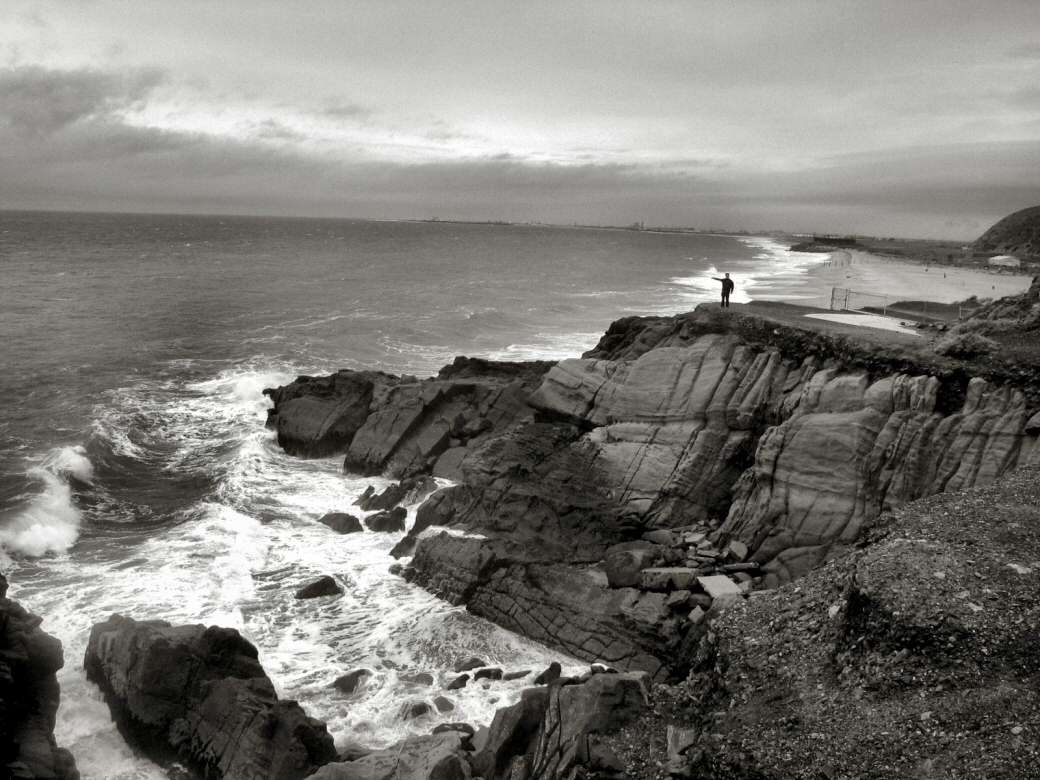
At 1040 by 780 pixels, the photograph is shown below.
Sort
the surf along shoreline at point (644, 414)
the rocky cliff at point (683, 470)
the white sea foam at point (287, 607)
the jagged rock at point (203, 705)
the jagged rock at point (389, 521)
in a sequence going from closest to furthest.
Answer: the jagged rock at point (203, 705), the white sea foam at point (287, 607), the surf along shoreline at point (644, 414), the rocky cliff at point (683, 470), the jagged rock at point (389, 521)

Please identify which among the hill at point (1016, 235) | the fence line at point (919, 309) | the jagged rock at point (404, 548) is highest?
the hill at point (1016, 235)

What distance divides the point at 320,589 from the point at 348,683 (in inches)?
159

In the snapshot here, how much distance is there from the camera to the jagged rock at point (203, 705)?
1268 cm

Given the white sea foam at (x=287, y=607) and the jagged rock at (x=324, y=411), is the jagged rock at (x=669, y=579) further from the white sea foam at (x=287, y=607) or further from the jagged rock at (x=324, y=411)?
the jagged rock at (x=324, y=411)

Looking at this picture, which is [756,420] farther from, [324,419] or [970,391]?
[324,419]

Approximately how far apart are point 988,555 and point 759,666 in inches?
165

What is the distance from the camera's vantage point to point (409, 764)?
11789 mm

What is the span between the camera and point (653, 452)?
21.5m

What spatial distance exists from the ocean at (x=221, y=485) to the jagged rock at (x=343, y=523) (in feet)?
1.51

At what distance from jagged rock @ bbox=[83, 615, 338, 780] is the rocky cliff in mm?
6028

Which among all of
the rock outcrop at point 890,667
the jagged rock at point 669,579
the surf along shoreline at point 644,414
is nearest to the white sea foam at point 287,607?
the surf along shoreline at point 644,414

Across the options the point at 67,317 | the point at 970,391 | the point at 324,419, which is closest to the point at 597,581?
the point at 970,391

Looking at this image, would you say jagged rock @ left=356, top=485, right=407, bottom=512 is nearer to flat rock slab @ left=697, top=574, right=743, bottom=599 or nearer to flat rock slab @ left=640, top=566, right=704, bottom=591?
flat rock slab @ left=640, top=566, right=704, bottom=591

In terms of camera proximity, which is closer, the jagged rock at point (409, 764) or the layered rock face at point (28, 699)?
the jagged rock at point (409, 764)
